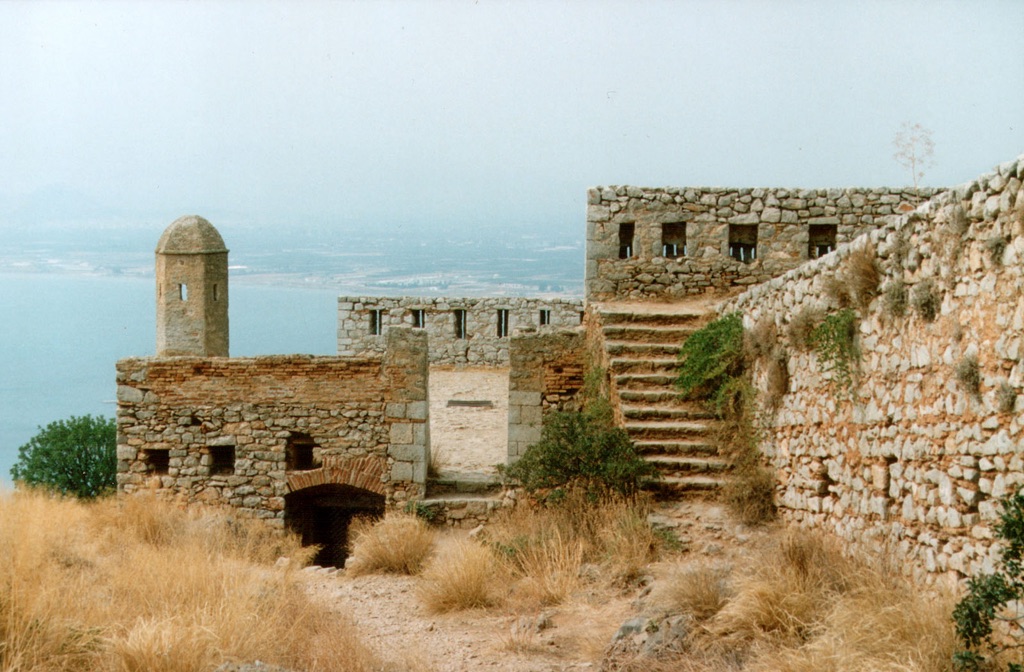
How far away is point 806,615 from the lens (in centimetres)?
787

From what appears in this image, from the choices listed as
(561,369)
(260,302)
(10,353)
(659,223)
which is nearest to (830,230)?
(659,223)

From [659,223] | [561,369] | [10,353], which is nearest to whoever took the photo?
[561,369]

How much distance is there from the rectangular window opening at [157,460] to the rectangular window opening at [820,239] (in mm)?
10872

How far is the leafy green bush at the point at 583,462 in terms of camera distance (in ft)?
40.3

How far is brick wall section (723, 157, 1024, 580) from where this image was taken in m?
7.25

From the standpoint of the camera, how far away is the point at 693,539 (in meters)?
11.2

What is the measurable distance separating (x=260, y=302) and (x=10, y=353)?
3707 cm

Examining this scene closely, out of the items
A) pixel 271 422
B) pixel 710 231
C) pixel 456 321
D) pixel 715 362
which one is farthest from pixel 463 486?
pixel 456 321

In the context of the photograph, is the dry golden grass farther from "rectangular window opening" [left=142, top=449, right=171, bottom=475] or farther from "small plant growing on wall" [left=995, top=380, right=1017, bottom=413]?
"small plant growing on wall" [left=995, top=380, right=1017, bottom=413]

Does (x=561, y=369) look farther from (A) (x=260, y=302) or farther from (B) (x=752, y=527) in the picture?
(A) (x=260, y=302)

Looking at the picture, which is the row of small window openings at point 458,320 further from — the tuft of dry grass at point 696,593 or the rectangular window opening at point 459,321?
the tuft of dry grass at point 696,593

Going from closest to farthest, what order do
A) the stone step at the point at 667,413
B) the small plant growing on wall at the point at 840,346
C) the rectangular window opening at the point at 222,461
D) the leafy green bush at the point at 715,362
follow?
the small plant growing on wall at the point at 840,346 → the leafy green bush at the point at 715,362 → the stone step at the point at 667,413 → the rectangular window opening at the point at 222,461

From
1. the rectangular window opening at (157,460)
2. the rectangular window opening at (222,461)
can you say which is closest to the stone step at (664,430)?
the rectangular window opening at (222,461)

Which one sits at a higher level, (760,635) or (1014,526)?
(1014,526)
